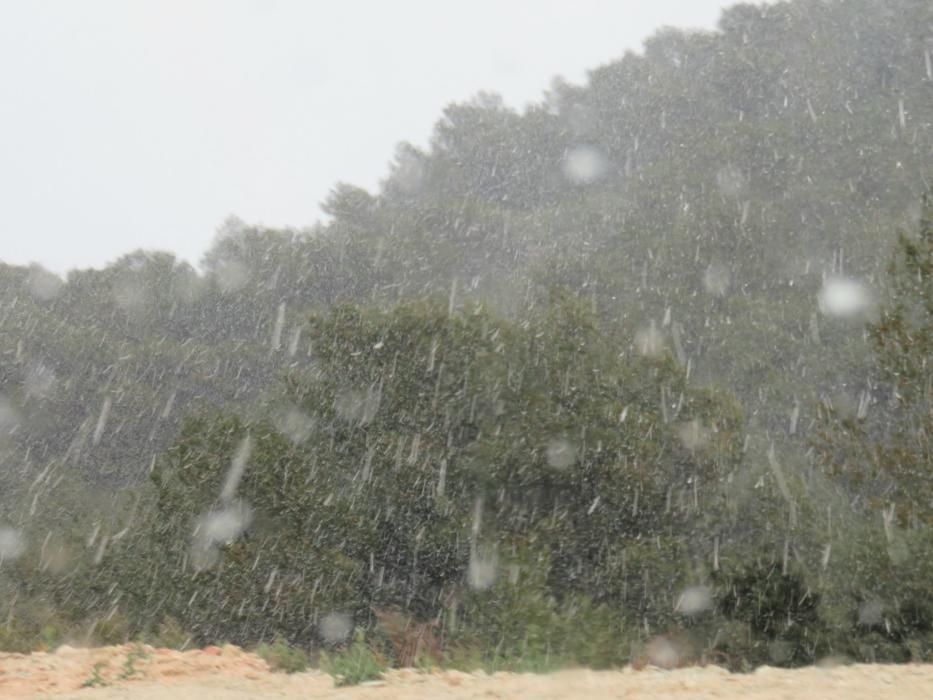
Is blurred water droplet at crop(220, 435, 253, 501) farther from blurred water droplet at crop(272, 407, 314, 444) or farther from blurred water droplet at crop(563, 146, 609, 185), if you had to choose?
blurred water droplet at crop(563, 146, 609, 185)

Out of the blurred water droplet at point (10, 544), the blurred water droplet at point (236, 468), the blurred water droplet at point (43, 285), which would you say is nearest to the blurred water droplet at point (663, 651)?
the blurred water droplet at point (236, 468)

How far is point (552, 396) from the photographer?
1800cm

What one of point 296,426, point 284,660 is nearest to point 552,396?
point 296,426

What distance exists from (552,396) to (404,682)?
1181 centimetres

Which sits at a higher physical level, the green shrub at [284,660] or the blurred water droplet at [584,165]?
the blurred water droplet at [584,165]

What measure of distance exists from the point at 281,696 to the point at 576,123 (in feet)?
126

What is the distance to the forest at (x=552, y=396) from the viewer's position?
555 inches

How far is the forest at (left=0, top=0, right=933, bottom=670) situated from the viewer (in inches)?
555

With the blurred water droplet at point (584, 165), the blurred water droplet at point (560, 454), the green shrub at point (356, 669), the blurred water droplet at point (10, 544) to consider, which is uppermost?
the blurred water droplet at point (584, 165)

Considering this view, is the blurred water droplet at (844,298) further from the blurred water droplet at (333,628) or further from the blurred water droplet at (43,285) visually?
the blurred water droplet at (43,285)

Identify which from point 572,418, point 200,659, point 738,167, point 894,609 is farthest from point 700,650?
point 738,167

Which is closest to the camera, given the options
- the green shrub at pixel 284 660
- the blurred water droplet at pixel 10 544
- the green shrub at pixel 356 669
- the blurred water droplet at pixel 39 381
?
the green shrub at pixel 356 669

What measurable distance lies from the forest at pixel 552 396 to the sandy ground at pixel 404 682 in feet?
3.90

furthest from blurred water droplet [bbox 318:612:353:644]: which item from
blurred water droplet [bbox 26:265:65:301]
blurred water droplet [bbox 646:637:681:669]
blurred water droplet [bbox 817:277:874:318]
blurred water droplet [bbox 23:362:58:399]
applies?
blurred water droplet [bbox 26:265:65:301]
